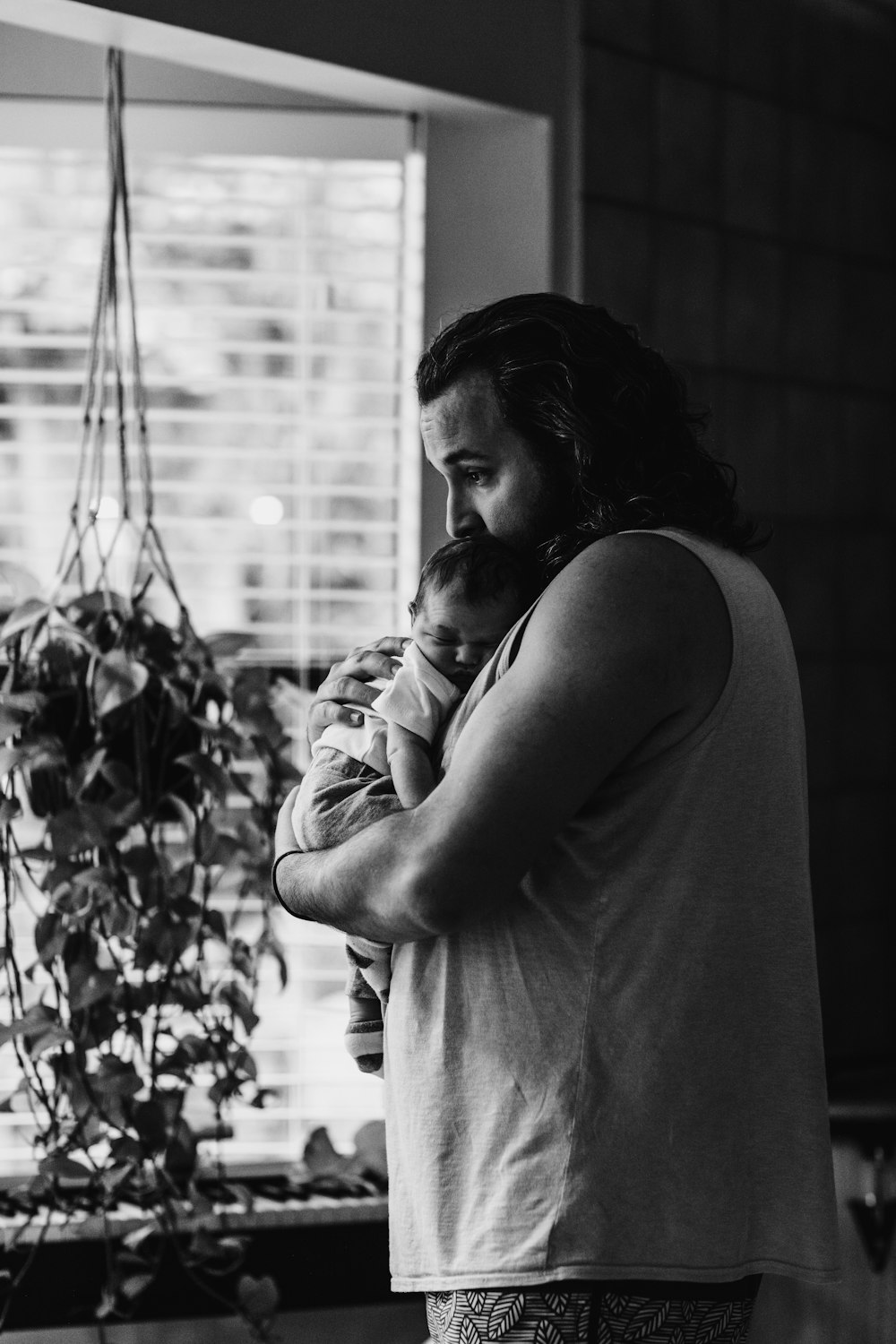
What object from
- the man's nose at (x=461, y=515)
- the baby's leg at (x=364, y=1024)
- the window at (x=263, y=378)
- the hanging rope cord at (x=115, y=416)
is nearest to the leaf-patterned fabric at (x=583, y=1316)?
the baby's leg at (x=364, y=1024)

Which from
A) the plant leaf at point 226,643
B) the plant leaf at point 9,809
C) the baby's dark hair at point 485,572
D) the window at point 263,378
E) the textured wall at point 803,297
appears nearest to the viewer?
the baby's dark hair at point 485,572

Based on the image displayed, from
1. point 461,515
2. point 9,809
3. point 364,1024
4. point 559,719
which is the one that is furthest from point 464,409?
point 9,809

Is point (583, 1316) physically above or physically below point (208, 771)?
below

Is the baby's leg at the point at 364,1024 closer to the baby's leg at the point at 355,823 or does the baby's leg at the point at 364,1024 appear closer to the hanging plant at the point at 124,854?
the baby's leg at the point at 355,823

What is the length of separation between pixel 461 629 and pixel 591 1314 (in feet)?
1.89

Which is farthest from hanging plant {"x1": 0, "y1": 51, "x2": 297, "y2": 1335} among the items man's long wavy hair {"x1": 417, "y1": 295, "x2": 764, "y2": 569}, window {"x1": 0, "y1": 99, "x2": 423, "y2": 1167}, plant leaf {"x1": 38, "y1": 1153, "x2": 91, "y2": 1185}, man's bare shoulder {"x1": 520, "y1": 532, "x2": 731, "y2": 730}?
man's bare shoulder {"x1": 520, "y1": 532, "x2": 731, "y2": 730}

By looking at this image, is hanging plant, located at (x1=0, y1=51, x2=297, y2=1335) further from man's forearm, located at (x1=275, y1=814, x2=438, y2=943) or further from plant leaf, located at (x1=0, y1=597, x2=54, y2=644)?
A: man's forearm, located at (x1=275, y1=814, x2=438, y2=943)

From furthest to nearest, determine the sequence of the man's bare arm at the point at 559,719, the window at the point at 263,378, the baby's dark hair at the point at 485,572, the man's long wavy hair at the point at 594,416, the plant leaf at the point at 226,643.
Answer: the window at the point at 263,378 → the plant leaf at the point at 226,643 → the baby's dark hair at the point at 485,572 → the man's long wavy hair at the point at 594,416 → the man's bare arm at the point at 559,719

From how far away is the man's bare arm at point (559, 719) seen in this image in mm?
944

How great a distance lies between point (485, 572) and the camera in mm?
1224

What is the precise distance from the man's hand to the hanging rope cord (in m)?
0.48

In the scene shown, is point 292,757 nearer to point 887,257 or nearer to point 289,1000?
point 289,1000

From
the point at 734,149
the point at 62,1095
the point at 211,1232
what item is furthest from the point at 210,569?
the point at 734,149

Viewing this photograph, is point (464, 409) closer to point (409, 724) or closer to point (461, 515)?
point (461, 515)
